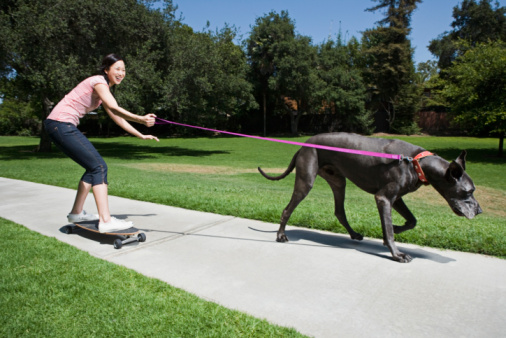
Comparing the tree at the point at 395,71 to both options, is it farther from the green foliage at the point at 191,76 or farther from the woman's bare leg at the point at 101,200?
the woman's bare leg at the point at 101,200

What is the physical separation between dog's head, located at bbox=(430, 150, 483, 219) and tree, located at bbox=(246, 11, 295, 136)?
34872 mm

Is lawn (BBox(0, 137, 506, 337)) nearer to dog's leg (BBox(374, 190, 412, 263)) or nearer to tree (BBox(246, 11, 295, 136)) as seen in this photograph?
dog's leg (BBox(374, 190, 412, 263))

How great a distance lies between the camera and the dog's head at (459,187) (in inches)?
135

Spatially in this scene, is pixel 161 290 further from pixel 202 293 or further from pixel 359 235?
pixel 359 235

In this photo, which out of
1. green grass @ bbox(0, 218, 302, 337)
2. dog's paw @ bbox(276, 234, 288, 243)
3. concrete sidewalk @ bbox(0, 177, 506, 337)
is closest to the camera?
green grass @ bbox(0, 218, 302, 337)

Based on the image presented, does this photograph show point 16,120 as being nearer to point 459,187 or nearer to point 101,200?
point 101,200

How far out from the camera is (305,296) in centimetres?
292

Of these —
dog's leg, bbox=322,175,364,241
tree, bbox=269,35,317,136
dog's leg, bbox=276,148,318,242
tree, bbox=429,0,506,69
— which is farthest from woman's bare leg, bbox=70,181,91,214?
tree, bbox=429,0,506,69

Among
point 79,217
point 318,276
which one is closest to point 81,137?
point 79,217

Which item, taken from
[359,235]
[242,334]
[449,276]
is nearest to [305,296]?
[242,334]

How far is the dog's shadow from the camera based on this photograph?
152 inches

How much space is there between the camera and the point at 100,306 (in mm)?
2719

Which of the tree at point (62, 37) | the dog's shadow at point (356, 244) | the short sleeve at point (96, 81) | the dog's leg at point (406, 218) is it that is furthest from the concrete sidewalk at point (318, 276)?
the tree at point (62, 37)

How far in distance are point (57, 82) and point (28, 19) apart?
9.44 ft
